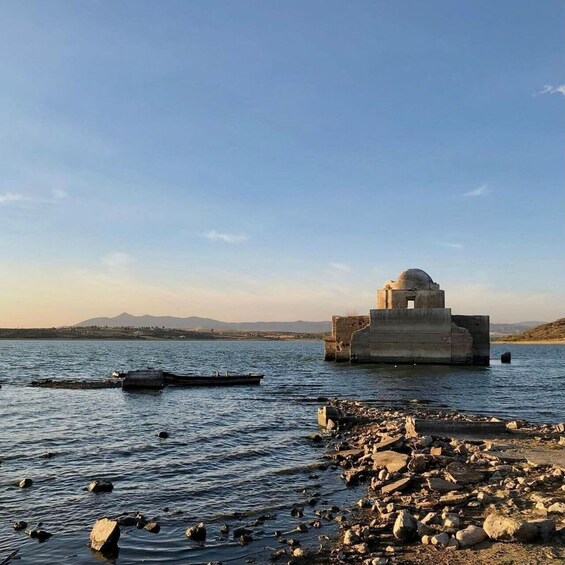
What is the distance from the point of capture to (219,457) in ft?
54.6

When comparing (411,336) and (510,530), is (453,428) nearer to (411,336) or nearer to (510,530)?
(510,530)

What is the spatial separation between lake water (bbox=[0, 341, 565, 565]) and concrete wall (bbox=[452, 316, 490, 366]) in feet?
78.8

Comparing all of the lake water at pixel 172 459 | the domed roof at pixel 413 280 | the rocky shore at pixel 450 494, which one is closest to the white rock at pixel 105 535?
the lake water at pixel 172 459

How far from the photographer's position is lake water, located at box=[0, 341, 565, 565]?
10.1 m

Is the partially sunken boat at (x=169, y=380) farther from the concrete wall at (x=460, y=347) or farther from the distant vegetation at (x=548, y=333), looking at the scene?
the distant vegetation at (x=548, y=333)

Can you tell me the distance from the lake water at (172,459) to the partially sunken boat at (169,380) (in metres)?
1.80

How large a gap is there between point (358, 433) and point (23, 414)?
15631mm

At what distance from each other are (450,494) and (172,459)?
27.2 feet

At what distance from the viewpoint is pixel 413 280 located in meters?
61.4

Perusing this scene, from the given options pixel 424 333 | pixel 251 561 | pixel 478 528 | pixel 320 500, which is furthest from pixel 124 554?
pixel 424 333

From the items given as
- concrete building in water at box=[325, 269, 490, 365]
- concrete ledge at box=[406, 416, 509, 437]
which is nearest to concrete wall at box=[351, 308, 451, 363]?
concrete building in water at box=[325, 269, 490, 365]

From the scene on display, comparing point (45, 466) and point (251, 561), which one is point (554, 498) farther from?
point (45, 466)

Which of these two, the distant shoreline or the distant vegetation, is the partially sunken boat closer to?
the distant shoreline

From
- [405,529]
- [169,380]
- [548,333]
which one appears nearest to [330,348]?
[169,380]
